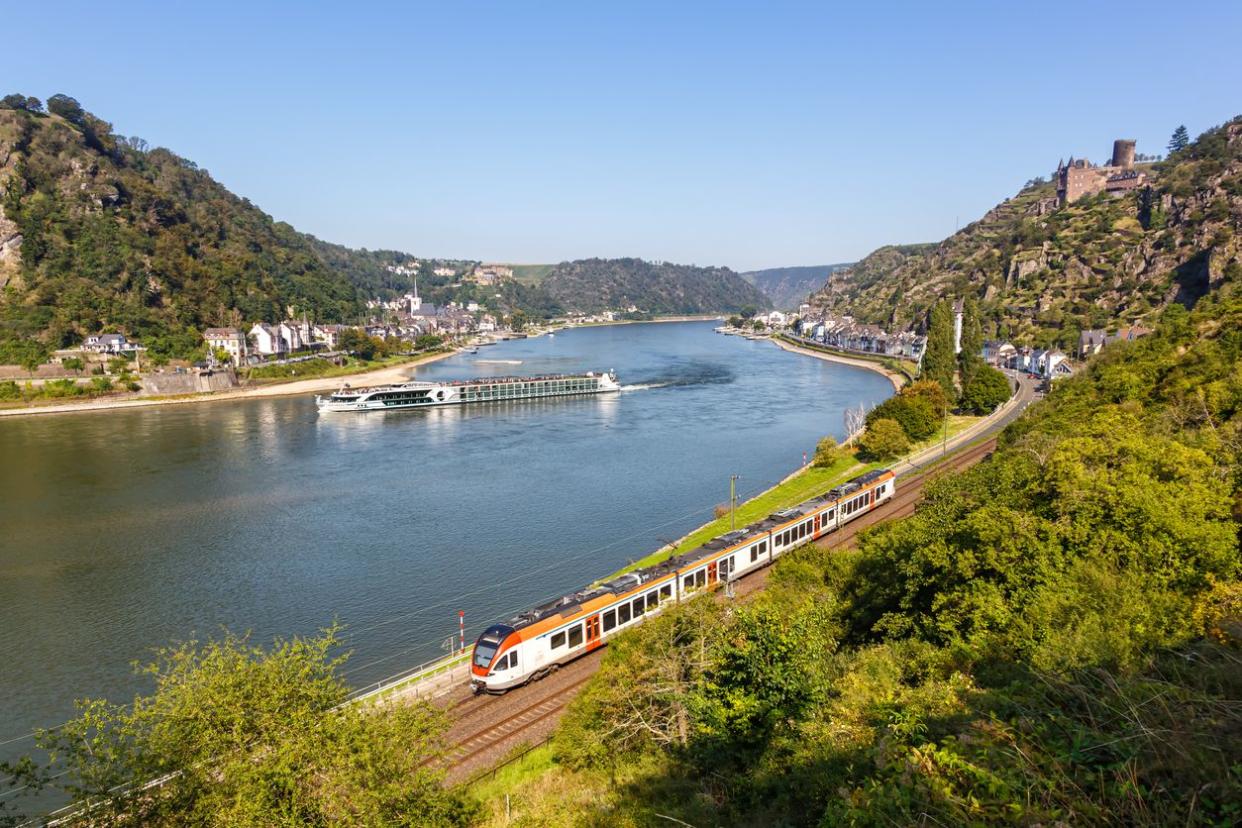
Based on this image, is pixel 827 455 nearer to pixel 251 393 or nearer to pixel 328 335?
pixel 251 393

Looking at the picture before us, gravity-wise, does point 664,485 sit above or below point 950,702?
below

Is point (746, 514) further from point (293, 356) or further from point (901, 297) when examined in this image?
point (901, 297)

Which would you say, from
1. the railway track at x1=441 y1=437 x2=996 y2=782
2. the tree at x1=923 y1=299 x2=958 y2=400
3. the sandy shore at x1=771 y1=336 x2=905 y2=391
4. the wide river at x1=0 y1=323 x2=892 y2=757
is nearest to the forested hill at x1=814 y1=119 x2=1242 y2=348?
the sandy shore at x1=771 y1=336 x2=905 y2=391

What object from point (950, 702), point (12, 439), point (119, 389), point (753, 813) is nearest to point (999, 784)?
point (950, 702)

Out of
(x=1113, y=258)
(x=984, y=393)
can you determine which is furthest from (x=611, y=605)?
(x=1113, y=258)

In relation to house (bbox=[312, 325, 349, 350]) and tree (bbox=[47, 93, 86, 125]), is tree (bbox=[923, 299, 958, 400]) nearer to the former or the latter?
house (bbox=[312, 325, 349, 350])

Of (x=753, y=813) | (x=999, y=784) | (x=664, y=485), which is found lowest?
(x=664, y=485)

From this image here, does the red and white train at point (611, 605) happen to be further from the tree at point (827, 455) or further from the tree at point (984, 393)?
the tree at point (984, 393)
